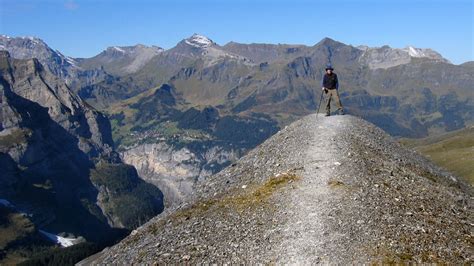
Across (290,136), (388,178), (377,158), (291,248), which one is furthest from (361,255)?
(290,136)

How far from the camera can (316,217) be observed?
28.0 meters

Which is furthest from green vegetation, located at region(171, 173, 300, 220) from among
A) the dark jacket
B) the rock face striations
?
the dark jacket

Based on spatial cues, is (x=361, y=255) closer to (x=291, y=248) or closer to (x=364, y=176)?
(x=291, y=248)

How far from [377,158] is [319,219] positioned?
41.4 feet

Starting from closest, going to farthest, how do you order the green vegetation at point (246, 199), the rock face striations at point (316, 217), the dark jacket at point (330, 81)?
the rock face striations at point (316, 217) → the green vegetation at point (246, 199) → the dark jacket at point (330, 81)

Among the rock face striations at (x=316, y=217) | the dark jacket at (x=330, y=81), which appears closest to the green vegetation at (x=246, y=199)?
the rock face striations at (x=316, y=217)

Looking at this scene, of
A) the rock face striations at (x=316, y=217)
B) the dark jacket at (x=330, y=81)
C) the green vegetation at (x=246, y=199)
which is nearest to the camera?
the rock face striations at (x=316, y=217)

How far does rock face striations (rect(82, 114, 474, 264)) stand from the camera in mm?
25375

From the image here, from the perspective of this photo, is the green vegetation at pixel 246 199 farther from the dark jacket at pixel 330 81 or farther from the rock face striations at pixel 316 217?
the dark jacket at pixel 330 81

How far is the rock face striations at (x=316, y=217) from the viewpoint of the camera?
83.3 feet

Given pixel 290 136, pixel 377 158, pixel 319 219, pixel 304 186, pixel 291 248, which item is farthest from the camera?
pixel 290 136

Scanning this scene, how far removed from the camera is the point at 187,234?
29.4 meters

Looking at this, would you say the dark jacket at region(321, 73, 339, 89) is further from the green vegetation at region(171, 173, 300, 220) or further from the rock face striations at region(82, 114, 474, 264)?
the green vegetation at region(171, 173, 300, 220)

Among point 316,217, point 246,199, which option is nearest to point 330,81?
point 246,199
